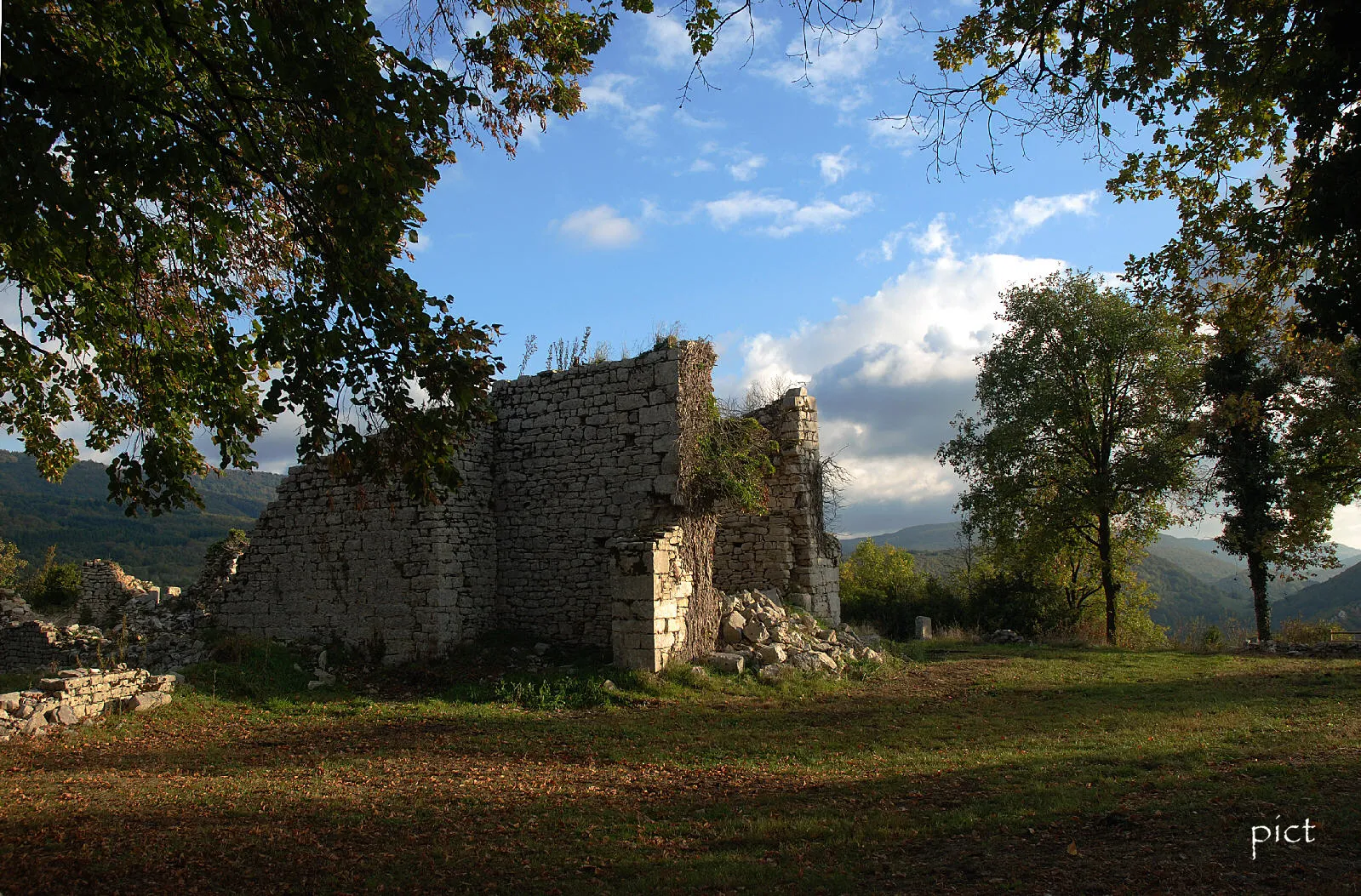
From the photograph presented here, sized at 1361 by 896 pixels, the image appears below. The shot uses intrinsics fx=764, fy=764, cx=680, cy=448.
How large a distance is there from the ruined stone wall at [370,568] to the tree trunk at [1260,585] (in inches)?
711

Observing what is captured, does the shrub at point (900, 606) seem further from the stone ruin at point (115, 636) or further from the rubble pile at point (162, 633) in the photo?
the stone ruin at point (115, 636)

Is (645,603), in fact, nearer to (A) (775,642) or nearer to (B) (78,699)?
(A) (775,642)

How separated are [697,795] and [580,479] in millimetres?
7412

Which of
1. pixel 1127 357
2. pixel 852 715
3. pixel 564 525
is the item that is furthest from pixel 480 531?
pixel 1127 357

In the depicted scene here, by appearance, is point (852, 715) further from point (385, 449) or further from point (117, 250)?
point (117, 250)

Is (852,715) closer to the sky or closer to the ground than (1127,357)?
closer to the ground

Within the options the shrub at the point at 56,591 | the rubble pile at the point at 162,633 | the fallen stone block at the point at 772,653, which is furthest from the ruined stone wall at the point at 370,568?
the shrub at the point at 56,591

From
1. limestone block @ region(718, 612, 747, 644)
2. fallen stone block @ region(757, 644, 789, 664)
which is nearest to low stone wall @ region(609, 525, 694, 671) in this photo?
limestone block @ region(718, 612, 747, 644)

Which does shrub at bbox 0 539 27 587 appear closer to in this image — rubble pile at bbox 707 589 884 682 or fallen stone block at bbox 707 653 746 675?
rubble pile at bbox 707 589 884 682

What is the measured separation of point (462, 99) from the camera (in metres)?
5.51

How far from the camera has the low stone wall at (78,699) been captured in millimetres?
8469

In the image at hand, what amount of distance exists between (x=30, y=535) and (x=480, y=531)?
5944 cm

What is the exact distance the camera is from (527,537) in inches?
523

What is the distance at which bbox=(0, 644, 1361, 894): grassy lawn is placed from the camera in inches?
173
